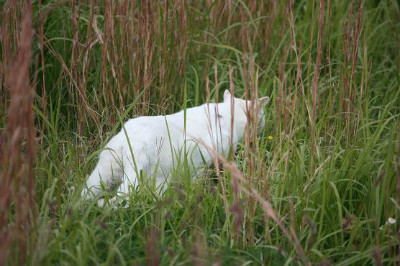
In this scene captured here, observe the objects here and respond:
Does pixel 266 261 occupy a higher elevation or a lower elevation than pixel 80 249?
lower

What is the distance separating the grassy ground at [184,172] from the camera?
6.03ft

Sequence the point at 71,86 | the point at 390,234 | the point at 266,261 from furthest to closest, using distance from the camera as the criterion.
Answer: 1. the point at 71,86
2. the point at 390,234
3. the point at 266,261

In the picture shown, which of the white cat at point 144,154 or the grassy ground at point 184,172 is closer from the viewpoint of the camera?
the grassy ground at point 184,172

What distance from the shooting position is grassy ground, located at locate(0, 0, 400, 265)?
6.03 ft

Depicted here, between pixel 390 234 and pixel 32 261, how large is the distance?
4.19 ft

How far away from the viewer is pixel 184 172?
249cm

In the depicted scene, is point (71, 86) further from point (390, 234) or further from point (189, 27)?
point (390, 234)

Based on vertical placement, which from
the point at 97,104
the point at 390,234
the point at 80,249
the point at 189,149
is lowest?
the point at 390,234

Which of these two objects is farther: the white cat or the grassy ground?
the white cat

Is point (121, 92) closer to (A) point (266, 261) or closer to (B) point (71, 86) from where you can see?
(B) point (71, 86)

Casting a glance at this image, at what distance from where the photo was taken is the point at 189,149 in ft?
8.73

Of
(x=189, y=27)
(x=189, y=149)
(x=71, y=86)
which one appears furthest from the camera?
(x=189, y=27)

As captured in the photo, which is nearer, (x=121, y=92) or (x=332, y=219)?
(x=332, y=219)

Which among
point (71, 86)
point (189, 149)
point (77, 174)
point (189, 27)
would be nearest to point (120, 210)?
point (77, 174)
